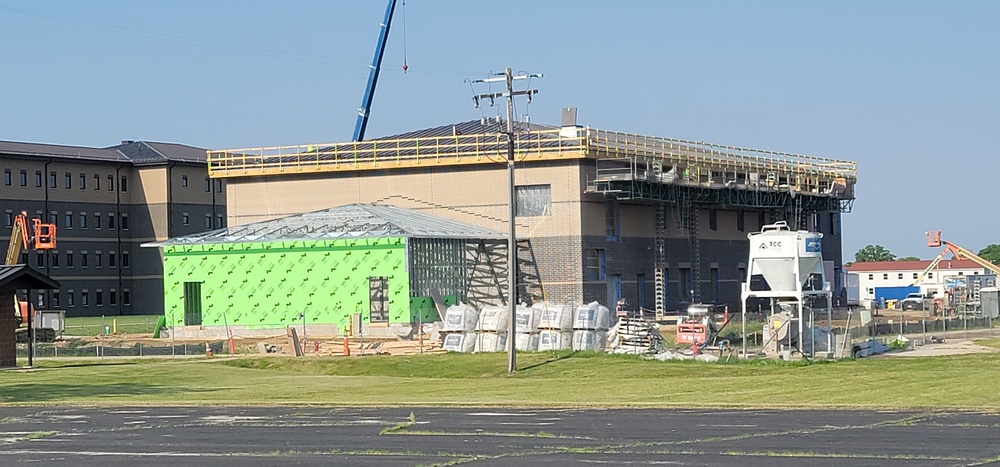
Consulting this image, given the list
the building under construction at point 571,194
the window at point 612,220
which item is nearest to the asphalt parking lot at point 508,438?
the building under construction at point 571,194

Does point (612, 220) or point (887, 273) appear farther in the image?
point (887, 273)

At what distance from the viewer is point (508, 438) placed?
74.2 ft

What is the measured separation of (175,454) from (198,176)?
91.7 meters

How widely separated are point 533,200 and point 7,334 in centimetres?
2644

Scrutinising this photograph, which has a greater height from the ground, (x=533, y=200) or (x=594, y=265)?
(x=533, y=200)

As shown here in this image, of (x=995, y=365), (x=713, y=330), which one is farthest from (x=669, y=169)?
(x=995, y=365)

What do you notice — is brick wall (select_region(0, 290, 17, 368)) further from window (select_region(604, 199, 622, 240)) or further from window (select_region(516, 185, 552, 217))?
window (select_region(604, 199, 622, 240))

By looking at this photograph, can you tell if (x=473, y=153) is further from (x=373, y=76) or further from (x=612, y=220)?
(x=373, y=76)

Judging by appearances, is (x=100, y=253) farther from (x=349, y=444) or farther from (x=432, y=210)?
(x=349, y=444)

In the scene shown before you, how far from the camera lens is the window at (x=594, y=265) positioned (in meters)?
66.8

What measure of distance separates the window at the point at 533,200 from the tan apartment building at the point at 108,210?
→ 1776 inches

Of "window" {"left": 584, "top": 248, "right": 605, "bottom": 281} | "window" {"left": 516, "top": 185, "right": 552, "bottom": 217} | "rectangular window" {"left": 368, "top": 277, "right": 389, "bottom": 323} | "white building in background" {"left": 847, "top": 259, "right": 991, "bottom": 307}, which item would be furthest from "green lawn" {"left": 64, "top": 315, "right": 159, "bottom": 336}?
"white building in background" {"left": 847, "top": 259, "right": 991, "bottom": 307}

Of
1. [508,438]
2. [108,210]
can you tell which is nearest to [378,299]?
[508,438]

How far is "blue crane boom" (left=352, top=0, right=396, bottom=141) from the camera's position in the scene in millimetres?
114375
